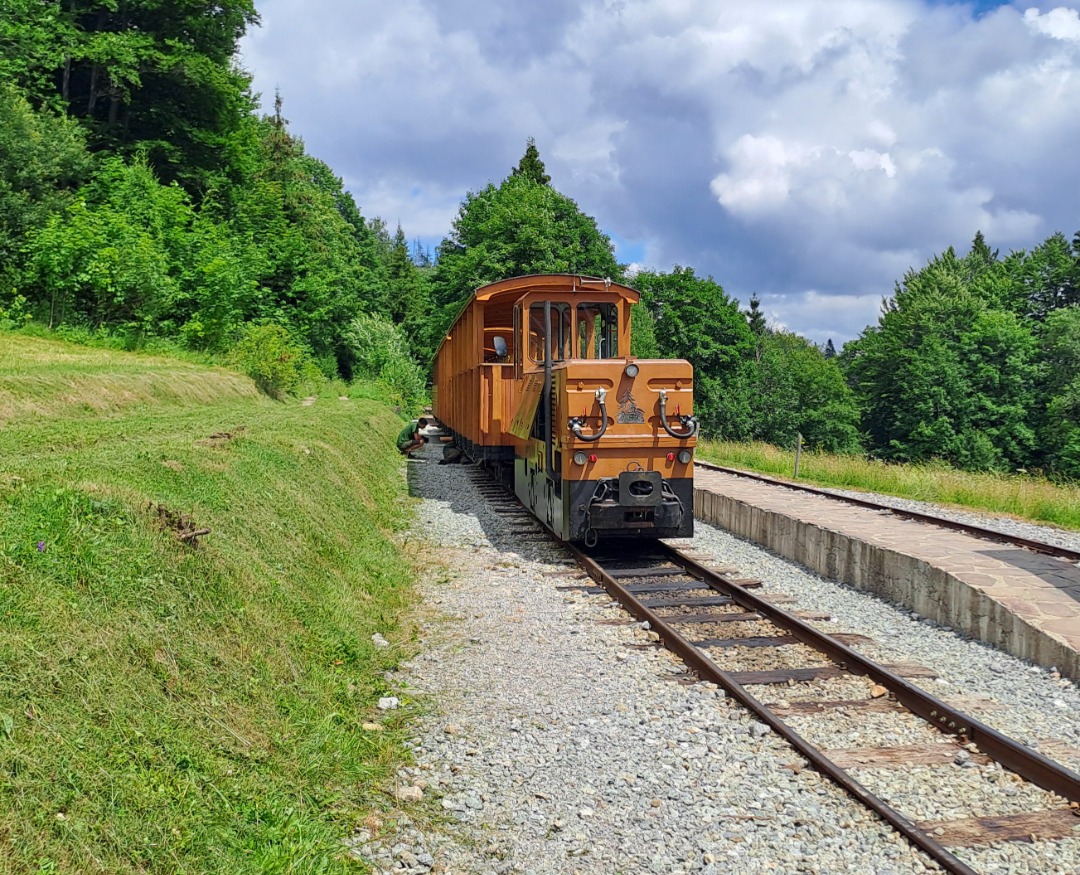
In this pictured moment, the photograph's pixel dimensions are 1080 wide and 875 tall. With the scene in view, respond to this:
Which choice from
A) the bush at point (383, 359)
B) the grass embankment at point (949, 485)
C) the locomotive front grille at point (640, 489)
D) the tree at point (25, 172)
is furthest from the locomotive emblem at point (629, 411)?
the bush at point (383, 359)

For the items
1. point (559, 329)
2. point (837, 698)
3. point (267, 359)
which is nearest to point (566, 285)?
point (559, 329)

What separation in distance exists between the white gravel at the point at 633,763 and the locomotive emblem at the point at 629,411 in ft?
8.29

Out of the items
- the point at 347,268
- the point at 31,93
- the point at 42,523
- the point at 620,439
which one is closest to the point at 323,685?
the point at 42,523

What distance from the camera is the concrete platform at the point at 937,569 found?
669 cm

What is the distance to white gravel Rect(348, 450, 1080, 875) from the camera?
382cm

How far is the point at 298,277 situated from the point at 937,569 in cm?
3319

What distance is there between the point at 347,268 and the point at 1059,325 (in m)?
39.9

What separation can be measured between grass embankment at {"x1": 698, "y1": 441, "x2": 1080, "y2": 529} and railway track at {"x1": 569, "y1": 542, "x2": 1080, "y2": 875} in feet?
23.0

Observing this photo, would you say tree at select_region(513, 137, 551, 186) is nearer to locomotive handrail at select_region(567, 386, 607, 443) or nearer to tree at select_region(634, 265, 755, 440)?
tree at select_region(634, 265, 755, 440)

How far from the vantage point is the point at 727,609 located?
26.1 feet

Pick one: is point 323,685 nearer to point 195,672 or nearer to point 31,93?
point 195,672

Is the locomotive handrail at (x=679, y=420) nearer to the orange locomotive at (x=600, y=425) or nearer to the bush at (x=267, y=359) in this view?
the orange locomotive at (x=600, y=425)

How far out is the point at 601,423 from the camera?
9.47 metres

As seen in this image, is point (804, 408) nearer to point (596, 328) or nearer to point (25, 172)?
point (25, 172)
